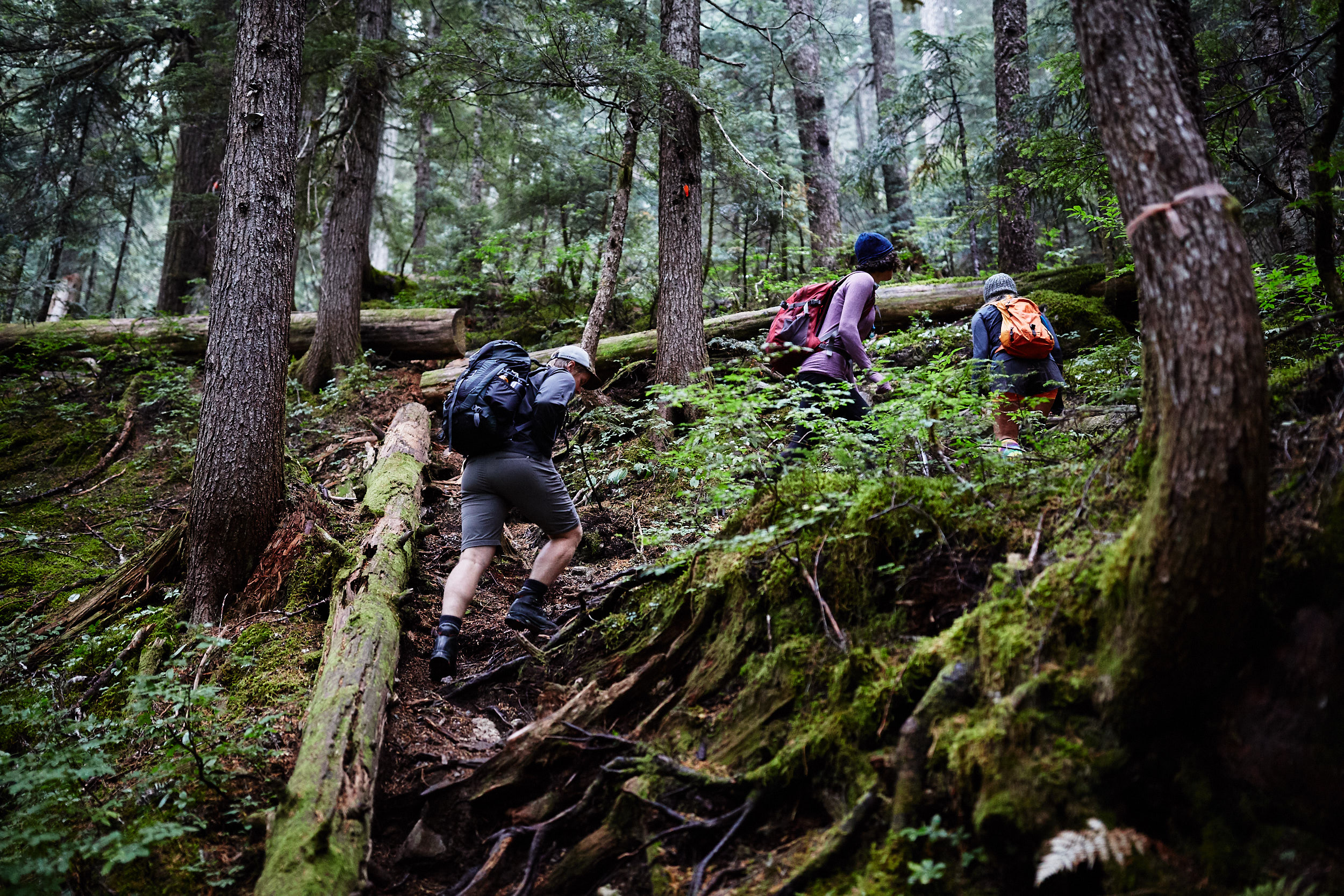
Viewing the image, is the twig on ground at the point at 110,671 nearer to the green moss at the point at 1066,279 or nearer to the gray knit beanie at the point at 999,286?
the gray knit beanie at the point at 999,286

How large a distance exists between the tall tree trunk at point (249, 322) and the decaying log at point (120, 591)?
346 millimetres

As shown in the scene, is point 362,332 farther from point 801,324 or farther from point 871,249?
point 871,249

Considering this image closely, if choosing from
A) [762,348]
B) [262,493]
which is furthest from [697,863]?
[262,493]

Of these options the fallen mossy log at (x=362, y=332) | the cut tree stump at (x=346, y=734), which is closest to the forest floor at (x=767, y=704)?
the cut tree stump at (x=346, y=734)

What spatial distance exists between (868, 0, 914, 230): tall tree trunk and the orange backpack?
9.36m

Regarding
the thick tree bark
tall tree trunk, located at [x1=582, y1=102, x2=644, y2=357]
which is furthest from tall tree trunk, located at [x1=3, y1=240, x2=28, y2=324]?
tall tree trunk, located at [x1=582, y1=102, x2=644, y2=357]

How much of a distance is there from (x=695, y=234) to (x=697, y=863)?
7.20 m

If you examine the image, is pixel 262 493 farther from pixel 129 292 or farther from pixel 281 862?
pixel 129 292

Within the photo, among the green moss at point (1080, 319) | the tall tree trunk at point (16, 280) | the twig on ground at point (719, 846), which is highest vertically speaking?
the tall tree trunk at point (16, 280)

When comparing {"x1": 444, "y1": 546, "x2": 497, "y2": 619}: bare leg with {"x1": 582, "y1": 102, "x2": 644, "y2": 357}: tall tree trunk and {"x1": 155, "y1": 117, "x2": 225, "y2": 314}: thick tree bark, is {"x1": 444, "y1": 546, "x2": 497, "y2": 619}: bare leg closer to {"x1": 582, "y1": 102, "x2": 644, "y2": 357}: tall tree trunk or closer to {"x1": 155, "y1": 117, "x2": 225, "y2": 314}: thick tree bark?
{"x1": 582, "y1": 102, "x2": 644, "y2": 357}: tall tree trunk

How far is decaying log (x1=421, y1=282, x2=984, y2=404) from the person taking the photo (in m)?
9.78

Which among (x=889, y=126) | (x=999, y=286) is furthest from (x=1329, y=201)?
(x=889, y=126)

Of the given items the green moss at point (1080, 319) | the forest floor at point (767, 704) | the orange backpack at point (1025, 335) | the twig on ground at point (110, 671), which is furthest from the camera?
the green moss at point (1080, 319)

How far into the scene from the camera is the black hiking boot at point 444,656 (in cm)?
464
